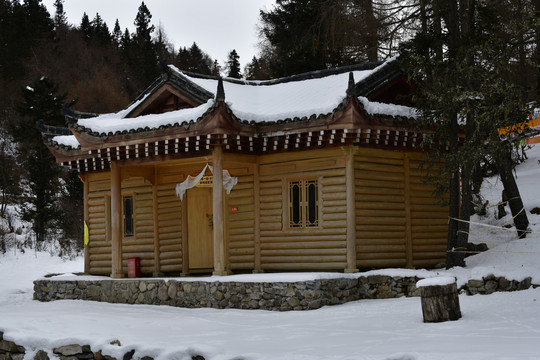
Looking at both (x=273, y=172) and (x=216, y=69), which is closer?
(x=273, y=172)

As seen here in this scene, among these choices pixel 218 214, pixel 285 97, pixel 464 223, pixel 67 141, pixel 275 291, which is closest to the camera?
pixel 275 291

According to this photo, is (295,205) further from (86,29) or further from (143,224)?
(86,29)

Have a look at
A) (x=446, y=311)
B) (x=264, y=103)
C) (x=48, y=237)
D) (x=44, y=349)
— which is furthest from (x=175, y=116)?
(x=48, y=237)

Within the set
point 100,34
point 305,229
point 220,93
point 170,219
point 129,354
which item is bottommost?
point 129,354

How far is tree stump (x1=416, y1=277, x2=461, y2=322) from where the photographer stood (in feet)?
36.8

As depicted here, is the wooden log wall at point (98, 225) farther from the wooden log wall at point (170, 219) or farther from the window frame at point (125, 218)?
the wooden log wall at point (170, 219)

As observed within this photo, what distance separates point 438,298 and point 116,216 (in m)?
9.91

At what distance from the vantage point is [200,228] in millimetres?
18922

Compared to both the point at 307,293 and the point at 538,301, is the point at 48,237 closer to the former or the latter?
the point at 307,293

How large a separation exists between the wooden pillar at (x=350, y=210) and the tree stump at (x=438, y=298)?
174 inches

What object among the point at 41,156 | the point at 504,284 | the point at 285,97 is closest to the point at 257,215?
the point at 285,97

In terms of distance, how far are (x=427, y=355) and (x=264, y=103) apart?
10.5 meters

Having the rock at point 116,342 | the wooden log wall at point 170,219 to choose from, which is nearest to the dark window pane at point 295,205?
the wooden log wall at point 170,219

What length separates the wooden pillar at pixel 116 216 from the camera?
60.2ft
